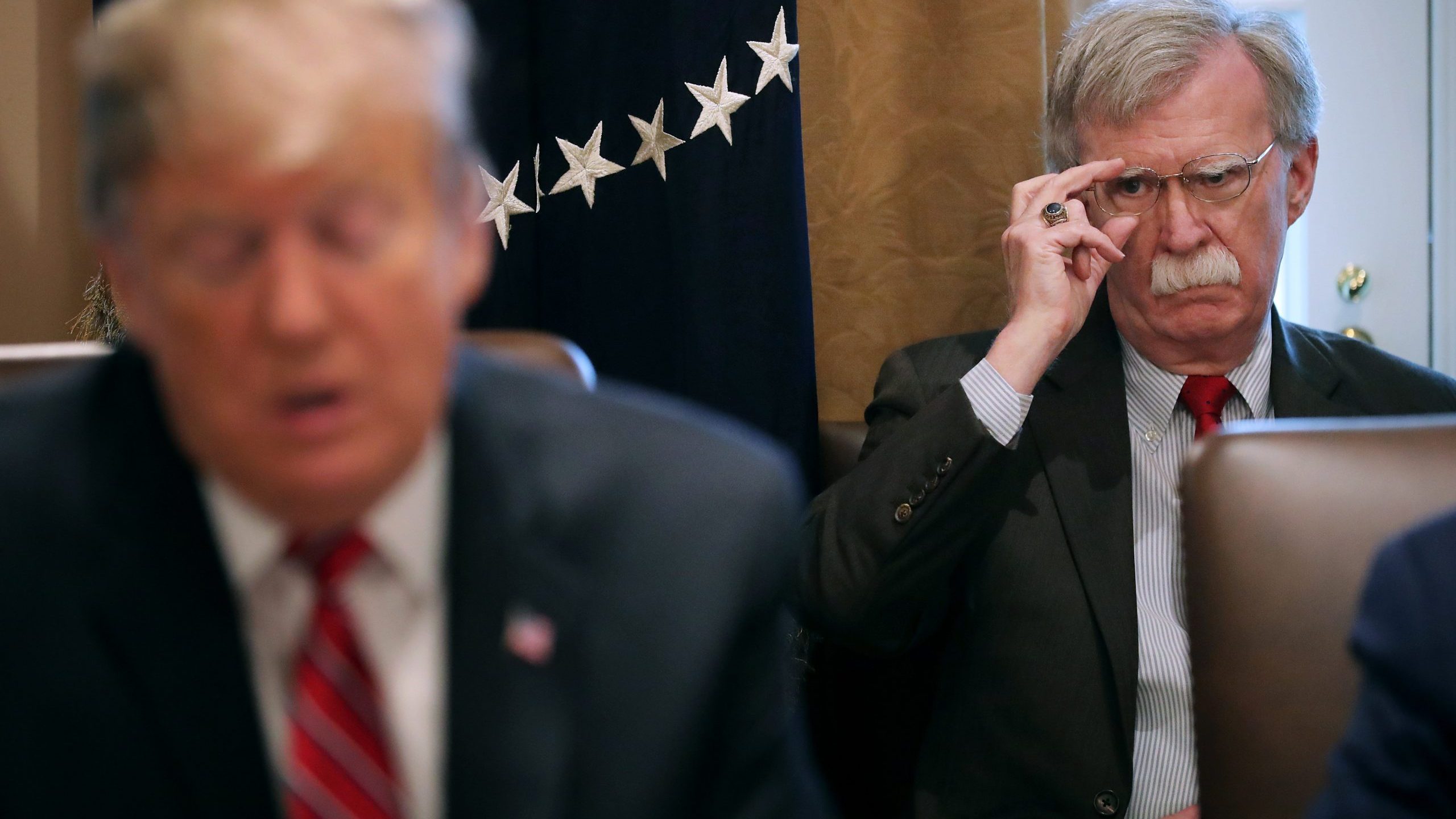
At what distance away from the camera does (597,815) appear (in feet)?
2.54

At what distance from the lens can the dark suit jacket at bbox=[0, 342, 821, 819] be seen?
73 centimetres

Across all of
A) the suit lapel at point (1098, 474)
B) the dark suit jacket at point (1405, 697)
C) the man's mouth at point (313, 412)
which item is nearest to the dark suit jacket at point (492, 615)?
the man's mouth at point (313, 412)

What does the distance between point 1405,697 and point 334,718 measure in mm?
677

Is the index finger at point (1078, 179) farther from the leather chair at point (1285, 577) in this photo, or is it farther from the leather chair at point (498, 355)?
the leather chair at point (498, 355)

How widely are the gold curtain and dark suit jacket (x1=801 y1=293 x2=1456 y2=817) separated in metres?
0.33

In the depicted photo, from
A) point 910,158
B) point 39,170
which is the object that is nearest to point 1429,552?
point 910,158

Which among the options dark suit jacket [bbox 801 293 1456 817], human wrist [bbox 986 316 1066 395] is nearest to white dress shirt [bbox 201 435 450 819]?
dark suit jacket [bbox 801 293 1456 817]

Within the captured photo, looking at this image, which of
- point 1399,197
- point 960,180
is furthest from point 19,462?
point 1399,197

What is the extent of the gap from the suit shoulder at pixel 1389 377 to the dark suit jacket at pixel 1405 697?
864 mm

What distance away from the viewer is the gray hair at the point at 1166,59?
1.65 m

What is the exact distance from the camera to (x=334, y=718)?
29.0 inches

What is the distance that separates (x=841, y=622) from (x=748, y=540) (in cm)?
74

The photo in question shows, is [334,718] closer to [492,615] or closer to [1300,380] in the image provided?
[492,615]

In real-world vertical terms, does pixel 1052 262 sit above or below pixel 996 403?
above
